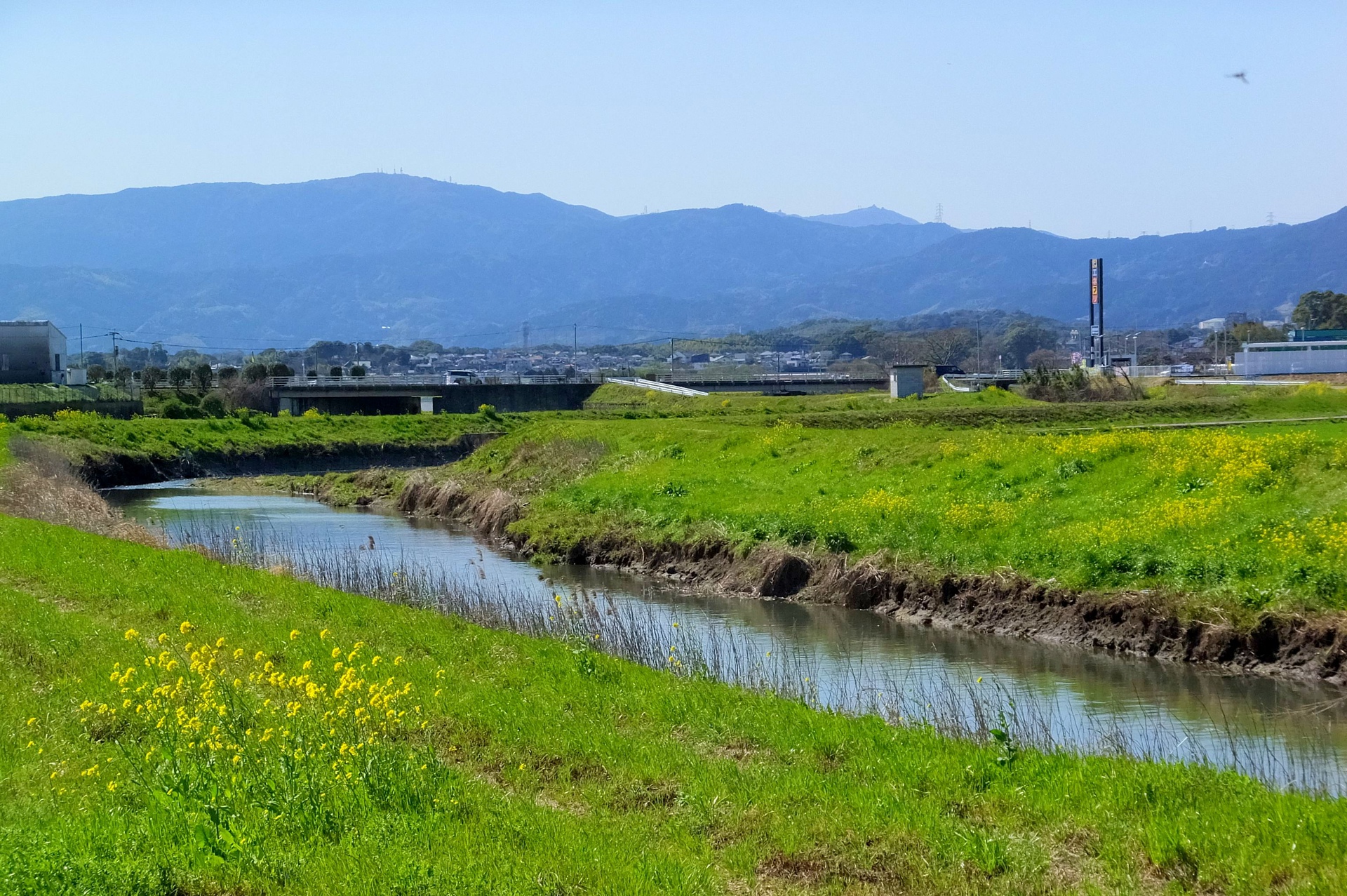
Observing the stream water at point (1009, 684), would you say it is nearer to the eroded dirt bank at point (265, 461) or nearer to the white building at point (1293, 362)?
the eroded dirt bank at point (265, 461)

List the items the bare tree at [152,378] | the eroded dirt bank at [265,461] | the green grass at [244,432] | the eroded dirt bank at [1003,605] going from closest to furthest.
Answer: the eroded dirt bank at [1003,605] < the eroded dirt bank at [265,461] < the green grass at [244,432] < the bare tree at [152,378]

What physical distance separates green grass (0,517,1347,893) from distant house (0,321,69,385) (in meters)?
93.0

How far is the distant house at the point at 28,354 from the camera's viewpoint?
97.3 metres

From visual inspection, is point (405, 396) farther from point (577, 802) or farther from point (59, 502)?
point (577, 802)

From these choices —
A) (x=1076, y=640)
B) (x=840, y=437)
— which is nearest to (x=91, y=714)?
(x=1076, y=640)

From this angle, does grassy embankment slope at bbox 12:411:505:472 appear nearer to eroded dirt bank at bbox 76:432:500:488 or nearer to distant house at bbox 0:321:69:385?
eroded dirt bank at bbox 76:432:500:488

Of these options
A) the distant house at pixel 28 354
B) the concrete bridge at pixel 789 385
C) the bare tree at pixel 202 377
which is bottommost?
the concrete bridge at pixel 789 385

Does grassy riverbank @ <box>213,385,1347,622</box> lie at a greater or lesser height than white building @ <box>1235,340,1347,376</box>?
lesser

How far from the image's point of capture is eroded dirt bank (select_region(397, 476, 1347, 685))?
1934 centimetres

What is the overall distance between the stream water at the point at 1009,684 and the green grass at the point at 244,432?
34633 mm

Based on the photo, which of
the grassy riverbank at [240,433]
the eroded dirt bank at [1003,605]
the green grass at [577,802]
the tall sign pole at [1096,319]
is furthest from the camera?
the tall sign pole at [1096,319]

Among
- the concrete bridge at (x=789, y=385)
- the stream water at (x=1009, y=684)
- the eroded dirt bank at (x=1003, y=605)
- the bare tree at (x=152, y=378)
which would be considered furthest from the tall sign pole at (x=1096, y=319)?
the stream water at (x=1009, y=684)

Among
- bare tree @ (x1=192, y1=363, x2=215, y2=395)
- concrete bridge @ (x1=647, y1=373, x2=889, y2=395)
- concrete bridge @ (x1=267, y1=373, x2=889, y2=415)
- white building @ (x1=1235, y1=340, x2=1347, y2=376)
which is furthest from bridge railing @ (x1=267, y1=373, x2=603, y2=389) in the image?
white building @ (x1=1235, y1=340, x2=1347, y2=376)

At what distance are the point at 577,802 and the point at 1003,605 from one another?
1544 cm
